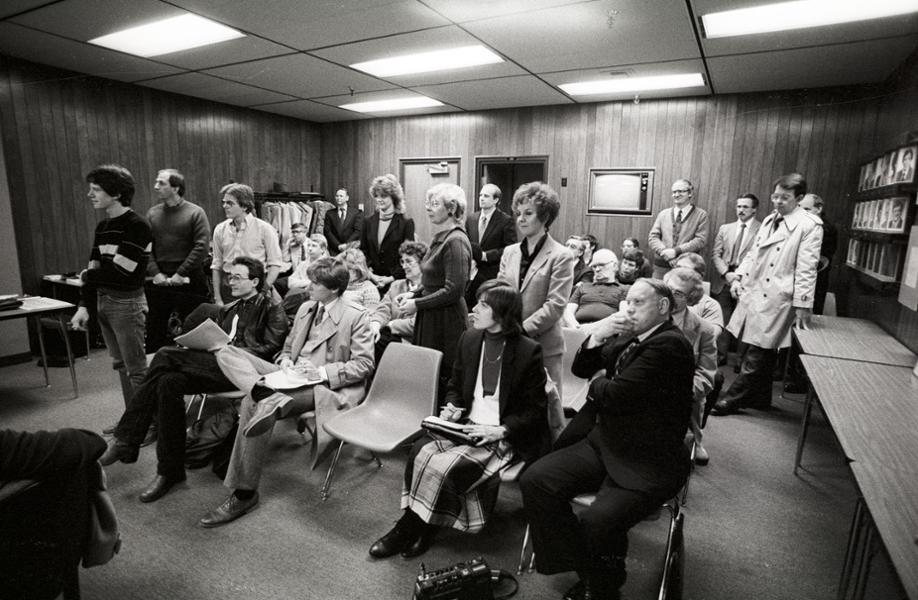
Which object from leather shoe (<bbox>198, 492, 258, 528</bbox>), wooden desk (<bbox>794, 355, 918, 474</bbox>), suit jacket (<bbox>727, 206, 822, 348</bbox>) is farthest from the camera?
suit jacket (<bbox>727, 206, 822, 348</bbox>)

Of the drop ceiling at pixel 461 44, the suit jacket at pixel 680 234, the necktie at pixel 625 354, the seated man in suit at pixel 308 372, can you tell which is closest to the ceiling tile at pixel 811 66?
the drop ceiling at pixel 461 44

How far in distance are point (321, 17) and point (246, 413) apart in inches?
105

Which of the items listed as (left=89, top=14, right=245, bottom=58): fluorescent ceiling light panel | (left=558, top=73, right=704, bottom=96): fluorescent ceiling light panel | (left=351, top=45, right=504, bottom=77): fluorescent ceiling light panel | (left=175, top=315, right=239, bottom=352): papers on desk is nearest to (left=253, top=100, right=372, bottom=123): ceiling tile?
(left=351, top=45, right=504, bottom=77): fluorescent ceiling light panel

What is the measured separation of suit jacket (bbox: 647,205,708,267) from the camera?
17.9ft

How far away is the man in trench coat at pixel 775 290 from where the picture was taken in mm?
3641

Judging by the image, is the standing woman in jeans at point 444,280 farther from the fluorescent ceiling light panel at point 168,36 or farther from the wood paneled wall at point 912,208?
the wood paneled wall at point 912,208

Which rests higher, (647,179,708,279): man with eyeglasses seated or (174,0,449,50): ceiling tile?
(174,0,449,50): ceiling tile

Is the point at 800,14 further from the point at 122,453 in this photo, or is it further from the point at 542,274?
the point at 122,453

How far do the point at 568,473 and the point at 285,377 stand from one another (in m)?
1.53

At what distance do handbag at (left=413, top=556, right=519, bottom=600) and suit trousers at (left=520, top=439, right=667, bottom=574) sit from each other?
260mm

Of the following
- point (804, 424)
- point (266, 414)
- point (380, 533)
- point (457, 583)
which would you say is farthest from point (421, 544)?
point (804, 424)

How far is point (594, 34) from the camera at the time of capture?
3.78 meters

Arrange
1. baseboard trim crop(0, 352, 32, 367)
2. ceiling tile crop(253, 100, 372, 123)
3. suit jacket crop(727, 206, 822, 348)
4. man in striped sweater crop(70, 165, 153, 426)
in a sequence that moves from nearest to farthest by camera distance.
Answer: man in striped sweater crop(70, 165, 153, 426) → suit jacket crop(727, 206, 822, 348) → baseboard trim crop(0, 352, 32, 367) → ceiling tile crop(253, 100, 372, 123)

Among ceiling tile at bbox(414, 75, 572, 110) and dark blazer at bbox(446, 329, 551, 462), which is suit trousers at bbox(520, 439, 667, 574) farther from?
ceiling tile at bbox(414, 75, 572, 110)
